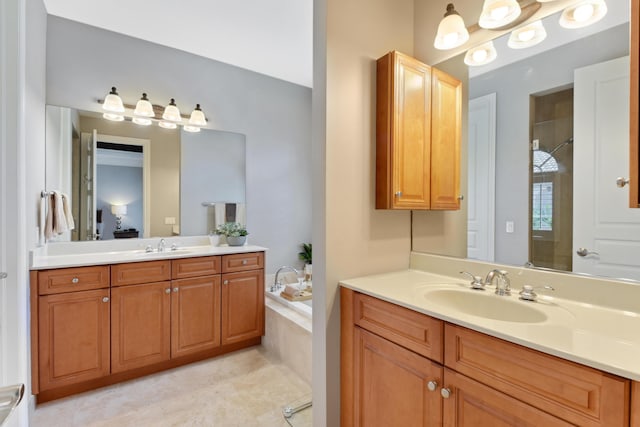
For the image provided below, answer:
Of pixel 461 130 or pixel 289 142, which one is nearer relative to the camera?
pixel 461 130

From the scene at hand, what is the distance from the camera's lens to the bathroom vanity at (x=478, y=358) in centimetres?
76

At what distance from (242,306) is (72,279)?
1246 millimetres

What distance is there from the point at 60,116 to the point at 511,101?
327cm

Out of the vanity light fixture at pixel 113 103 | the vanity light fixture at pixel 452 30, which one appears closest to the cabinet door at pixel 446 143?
the vanity light fixture at pixel 452 30

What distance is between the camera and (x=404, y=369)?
1.22 metres

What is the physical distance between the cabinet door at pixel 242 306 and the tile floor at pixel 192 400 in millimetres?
274

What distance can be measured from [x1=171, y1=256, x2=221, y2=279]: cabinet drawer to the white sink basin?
6.00ft

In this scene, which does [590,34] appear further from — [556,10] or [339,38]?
[339,38]

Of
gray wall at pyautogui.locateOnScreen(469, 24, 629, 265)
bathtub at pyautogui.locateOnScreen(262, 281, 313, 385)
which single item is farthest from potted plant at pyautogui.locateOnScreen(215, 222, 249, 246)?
gray wall at pyautogui.locateOnScreen(469, 24, 629, 265)

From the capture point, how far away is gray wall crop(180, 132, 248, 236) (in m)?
3.03

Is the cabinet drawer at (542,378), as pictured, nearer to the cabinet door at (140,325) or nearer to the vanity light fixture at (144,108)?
the cabinet door at (140,325)

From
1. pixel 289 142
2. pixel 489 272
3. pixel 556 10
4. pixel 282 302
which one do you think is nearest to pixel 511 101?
pixel 556 10

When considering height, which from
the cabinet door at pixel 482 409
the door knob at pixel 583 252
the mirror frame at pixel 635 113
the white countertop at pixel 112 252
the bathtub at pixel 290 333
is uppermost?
the mirror frame at pixel 635 113

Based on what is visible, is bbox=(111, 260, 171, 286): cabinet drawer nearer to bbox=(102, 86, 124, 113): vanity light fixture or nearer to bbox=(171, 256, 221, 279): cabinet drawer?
bbox=(171, 256, 221, 279): cabinet drawer
